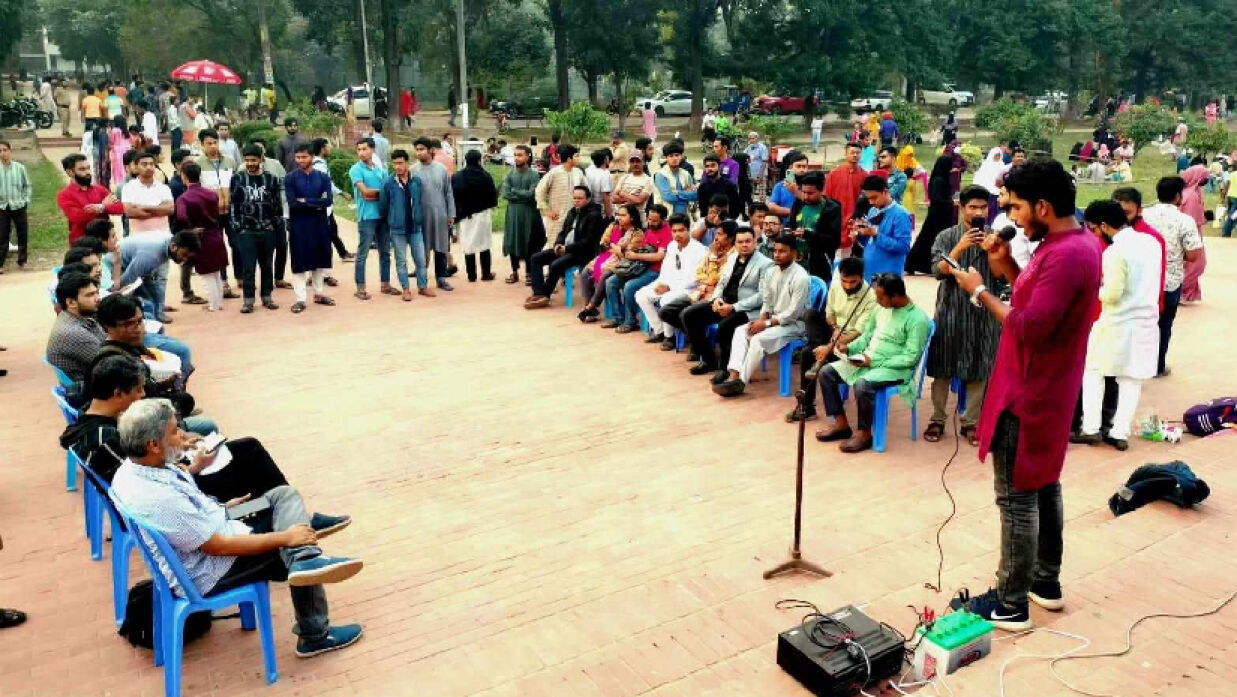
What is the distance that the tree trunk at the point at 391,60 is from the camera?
31078 mm

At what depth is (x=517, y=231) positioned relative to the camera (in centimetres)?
1112

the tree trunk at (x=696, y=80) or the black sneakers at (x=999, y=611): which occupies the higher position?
the tree trunk at (x=696, y=80)

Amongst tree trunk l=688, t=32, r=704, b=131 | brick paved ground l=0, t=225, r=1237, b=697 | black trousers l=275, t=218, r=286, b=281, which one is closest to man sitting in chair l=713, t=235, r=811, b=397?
brick paved ground l=0, t=225, r=1237, b=697

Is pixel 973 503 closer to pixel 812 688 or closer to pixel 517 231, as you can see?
pixel 812 688

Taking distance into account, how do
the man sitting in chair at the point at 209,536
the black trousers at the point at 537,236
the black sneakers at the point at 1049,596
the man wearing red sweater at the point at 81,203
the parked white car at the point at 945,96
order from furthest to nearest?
the parked white car at the point at 945,96 → the black trousers at the point at 537,236 → the man wearing red sweater at the point at 81,203 → the black sneakers at the point at 1049,596 → the man sitting in chair at the point at 209,536

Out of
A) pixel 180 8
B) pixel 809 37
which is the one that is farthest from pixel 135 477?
pixel 180 8

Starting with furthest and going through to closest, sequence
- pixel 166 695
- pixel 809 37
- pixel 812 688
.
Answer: pixel 809 37 → pixel 166 695 → pixel 812 688

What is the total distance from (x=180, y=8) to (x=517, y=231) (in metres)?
32.9

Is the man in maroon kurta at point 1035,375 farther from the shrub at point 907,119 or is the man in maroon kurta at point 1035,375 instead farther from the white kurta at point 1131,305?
the shrub at point 907,119

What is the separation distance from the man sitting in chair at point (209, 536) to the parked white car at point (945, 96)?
1699 inches

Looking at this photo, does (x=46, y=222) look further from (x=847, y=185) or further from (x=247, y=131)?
(x=847, y=185)

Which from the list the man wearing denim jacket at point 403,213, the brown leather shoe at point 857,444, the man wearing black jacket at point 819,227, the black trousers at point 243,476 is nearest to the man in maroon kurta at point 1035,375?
the brown leather shoe at point 857,444

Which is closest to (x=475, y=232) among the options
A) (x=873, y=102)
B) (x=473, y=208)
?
(x=473, y=208)

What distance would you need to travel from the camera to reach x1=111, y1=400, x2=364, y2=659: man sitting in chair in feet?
11.9
